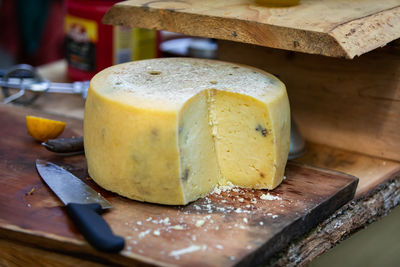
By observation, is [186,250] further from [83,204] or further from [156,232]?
[83,204]

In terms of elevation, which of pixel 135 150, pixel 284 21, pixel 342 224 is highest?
pixel 284 21

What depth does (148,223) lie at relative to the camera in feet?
3.36

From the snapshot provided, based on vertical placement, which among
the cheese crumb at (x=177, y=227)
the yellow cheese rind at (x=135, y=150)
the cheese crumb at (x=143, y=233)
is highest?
the yellow cheese rind at (x=135, y=150)

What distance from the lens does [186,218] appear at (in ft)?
3.45

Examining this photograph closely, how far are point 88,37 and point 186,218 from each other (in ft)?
3.17

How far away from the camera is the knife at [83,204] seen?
899mm

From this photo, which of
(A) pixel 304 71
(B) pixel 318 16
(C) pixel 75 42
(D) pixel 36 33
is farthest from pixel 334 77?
(D) pixel 36 33

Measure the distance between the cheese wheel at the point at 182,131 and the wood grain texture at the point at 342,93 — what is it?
0.91ft

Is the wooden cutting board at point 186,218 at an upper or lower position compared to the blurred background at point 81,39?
lower

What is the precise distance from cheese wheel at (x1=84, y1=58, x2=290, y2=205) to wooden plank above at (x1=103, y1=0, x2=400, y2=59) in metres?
0.10

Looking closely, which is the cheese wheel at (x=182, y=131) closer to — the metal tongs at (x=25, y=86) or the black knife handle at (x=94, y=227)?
the black knife handle at (x=94, y=227)

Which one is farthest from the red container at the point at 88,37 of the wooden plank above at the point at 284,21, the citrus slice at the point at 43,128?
the citrus slice at the point at 43,128

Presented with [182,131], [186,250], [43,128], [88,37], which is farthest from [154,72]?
[88,37]

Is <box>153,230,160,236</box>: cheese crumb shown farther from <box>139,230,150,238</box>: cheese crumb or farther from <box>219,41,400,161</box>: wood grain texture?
<box>219,41,400,161</box>: wood grain texture
